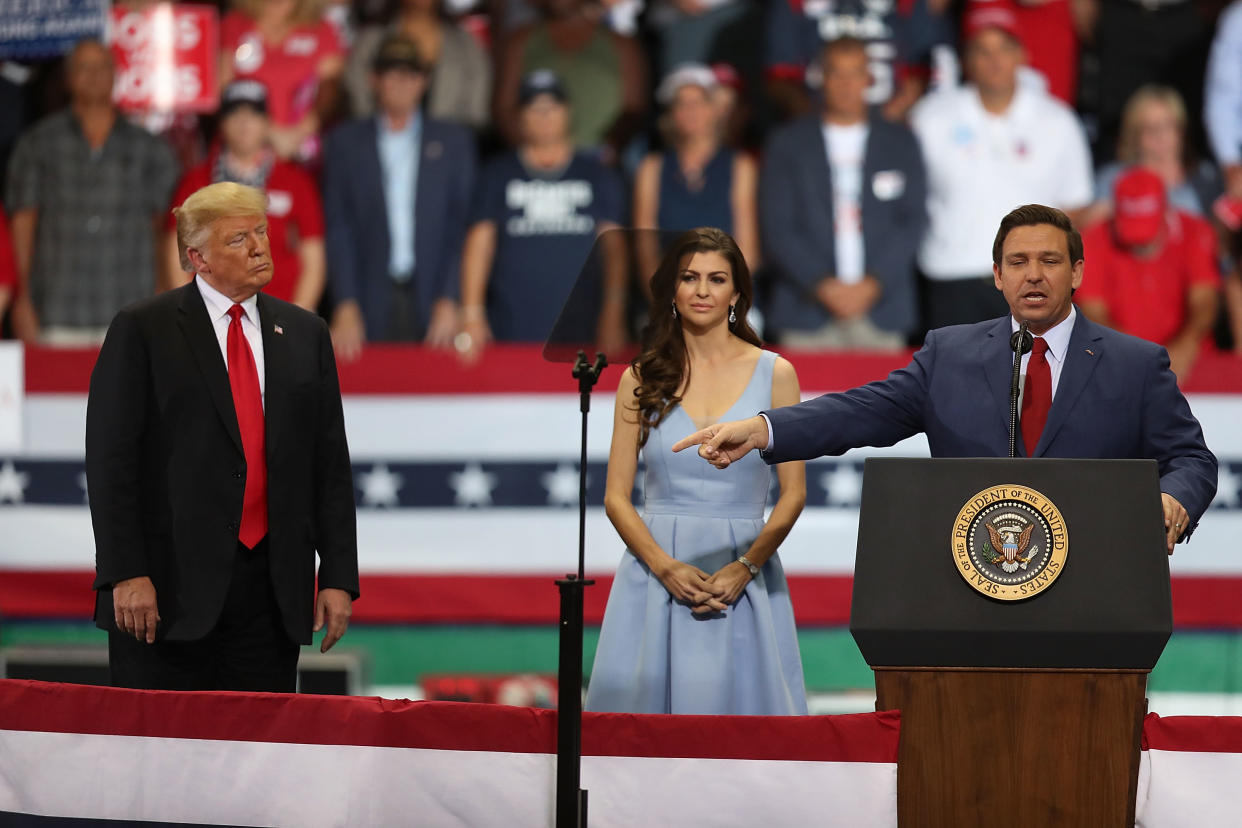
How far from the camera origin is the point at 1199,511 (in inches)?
90.9

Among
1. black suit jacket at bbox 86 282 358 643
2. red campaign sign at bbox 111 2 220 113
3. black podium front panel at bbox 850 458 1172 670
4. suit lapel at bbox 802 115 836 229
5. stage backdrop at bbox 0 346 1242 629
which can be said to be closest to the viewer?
black podium front panel at bbox 850 458 1172 670

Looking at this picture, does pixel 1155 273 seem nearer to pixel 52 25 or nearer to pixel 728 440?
pixel 728 440

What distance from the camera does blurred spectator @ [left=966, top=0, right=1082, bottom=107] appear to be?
19.5 feet

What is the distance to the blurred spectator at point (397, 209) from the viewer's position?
6008mm

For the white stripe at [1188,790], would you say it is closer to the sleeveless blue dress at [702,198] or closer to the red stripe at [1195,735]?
the red stripe at [1195,735]

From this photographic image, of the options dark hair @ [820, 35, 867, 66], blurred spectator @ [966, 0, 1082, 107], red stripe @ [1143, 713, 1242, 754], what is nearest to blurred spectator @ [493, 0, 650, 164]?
dark hair @ [820, 35, 867, 66]

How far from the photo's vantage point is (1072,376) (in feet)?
8.13

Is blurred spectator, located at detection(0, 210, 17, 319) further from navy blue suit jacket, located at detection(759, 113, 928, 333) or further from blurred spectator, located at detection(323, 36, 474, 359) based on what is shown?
navy blue suit jacket, located at detection(759, 113, 928, 333)

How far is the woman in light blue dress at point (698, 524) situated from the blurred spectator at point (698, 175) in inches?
102

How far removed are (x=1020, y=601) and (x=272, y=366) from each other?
1.64 m

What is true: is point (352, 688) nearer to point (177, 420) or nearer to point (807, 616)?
point (807, 616)

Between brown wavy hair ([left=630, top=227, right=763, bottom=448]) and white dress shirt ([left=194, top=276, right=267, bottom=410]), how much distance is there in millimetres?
838

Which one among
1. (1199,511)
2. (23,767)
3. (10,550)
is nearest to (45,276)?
(10,550)

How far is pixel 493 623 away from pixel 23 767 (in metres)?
3.25
